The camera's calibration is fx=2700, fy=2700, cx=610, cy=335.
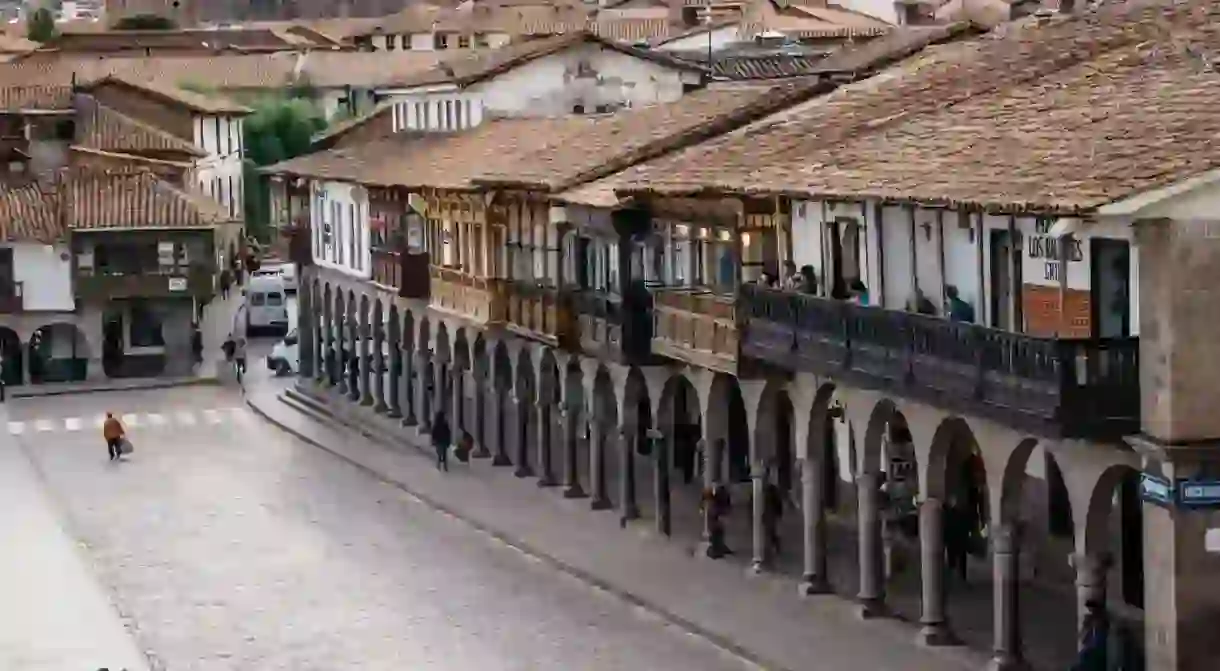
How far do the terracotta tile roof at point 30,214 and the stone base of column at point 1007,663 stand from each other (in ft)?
172

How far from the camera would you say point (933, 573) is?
3538 centimetres

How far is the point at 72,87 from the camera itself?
10231 centimetres

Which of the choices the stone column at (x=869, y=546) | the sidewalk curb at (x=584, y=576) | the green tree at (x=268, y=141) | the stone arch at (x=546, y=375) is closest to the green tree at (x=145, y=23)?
the green tree at (x=268, y=141)

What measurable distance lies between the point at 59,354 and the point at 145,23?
106m

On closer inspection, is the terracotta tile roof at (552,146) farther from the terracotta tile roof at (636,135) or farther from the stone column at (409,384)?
the stone column at (409,384)

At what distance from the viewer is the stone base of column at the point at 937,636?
3544 centimetres

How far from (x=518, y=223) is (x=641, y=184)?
10013mm

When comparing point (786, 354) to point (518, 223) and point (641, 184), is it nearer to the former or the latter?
point (641, 184)

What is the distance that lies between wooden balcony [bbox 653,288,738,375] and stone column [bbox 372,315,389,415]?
24.3 meters

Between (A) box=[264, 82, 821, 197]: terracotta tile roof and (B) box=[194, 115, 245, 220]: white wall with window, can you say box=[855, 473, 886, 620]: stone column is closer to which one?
(A) box=[264, 82, 821, 197]: terracotta tile roof

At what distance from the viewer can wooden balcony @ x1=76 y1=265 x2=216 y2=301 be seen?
80.3m

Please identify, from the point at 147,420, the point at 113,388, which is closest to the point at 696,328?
the point at 147,420

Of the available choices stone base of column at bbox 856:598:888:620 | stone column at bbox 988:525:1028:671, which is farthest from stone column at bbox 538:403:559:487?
stone column at bbox 988:525:1028:671

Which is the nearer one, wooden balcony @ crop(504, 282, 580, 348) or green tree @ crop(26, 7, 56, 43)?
wooden balcony @ crop(504, 282, 580, 348)
